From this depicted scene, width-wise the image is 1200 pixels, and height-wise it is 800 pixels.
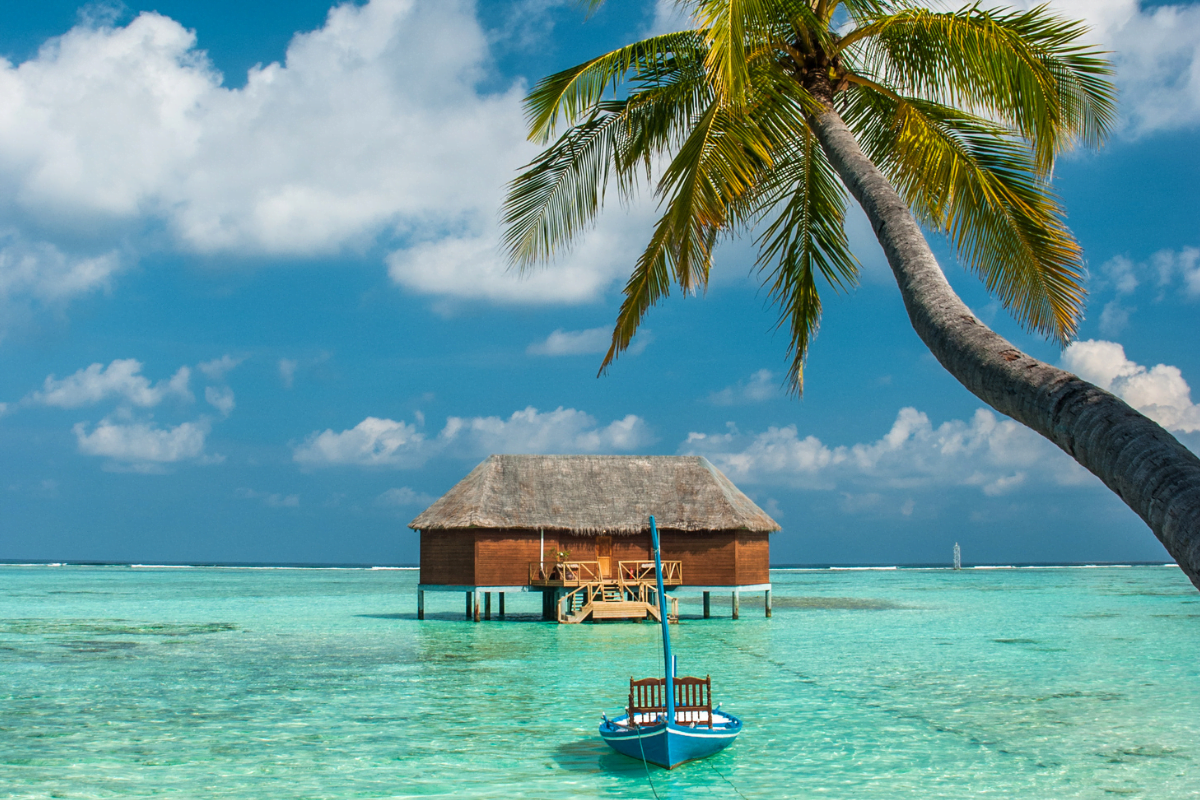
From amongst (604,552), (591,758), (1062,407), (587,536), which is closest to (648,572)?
(604,552)

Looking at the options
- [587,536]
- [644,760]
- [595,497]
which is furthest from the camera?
[595,497]

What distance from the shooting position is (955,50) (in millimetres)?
6602

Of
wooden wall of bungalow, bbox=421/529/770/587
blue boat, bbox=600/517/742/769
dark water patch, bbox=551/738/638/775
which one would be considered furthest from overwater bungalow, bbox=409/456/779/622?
blue boat, bbox=600/517/742/769

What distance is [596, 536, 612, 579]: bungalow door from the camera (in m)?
28.7

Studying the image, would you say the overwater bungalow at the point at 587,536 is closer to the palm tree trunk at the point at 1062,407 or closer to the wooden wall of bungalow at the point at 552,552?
the wooden wall of bungalow at the point at 552,552

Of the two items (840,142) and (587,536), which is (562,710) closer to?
(840,142)

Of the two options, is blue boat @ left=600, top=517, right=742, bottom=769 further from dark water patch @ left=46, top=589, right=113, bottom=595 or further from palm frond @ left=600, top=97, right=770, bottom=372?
dark water patch @ left=46, top=589, right=113, bottom=595

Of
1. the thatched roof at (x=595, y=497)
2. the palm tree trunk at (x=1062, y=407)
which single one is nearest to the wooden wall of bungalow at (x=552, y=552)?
the thatched roof at (x=595, y=497)

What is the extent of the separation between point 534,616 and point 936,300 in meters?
30.0

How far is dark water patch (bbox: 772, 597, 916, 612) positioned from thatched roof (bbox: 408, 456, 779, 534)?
37.0ft

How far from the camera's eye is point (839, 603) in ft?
143

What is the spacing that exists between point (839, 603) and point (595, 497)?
1837 cm

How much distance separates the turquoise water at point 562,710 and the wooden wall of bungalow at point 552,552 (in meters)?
1.50

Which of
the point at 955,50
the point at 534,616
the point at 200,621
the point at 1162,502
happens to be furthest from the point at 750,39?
the point at 200,621
